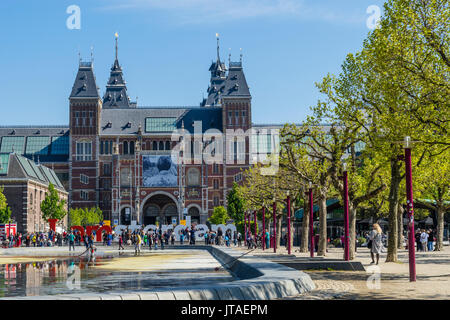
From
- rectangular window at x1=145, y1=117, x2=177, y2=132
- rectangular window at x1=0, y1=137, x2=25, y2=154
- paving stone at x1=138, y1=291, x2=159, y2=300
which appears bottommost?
paving stone at x1=138, y1=291, x2=159, y2=300

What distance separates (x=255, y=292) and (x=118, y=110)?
108 meters

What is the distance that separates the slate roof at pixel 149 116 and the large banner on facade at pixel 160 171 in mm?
7048

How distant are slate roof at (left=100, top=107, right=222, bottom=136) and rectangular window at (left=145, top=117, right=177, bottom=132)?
27.5 inches

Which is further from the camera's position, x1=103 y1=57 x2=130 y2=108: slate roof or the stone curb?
x1=103 y1=57 x2=130 y2=108: slate roof

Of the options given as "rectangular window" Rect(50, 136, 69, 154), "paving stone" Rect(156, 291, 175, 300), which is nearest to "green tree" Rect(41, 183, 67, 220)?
"rectangular window" Rect(50, 136, 69, 154)

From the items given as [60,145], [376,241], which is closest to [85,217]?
[60,145]

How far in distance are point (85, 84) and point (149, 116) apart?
13699 millimetres

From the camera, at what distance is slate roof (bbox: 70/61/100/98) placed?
10975cm

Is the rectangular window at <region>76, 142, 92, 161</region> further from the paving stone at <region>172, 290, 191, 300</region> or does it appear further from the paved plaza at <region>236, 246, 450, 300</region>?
the paving stone at <region>172, 290, 191, 300</region>

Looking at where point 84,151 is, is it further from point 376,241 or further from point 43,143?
point 376,241

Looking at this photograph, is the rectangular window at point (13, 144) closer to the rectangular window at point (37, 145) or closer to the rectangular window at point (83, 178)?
the rectangular window at point (37, 145)

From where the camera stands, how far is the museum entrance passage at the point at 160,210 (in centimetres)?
11456

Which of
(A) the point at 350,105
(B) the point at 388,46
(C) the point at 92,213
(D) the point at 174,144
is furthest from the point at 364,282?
(D) the point at 174,144
